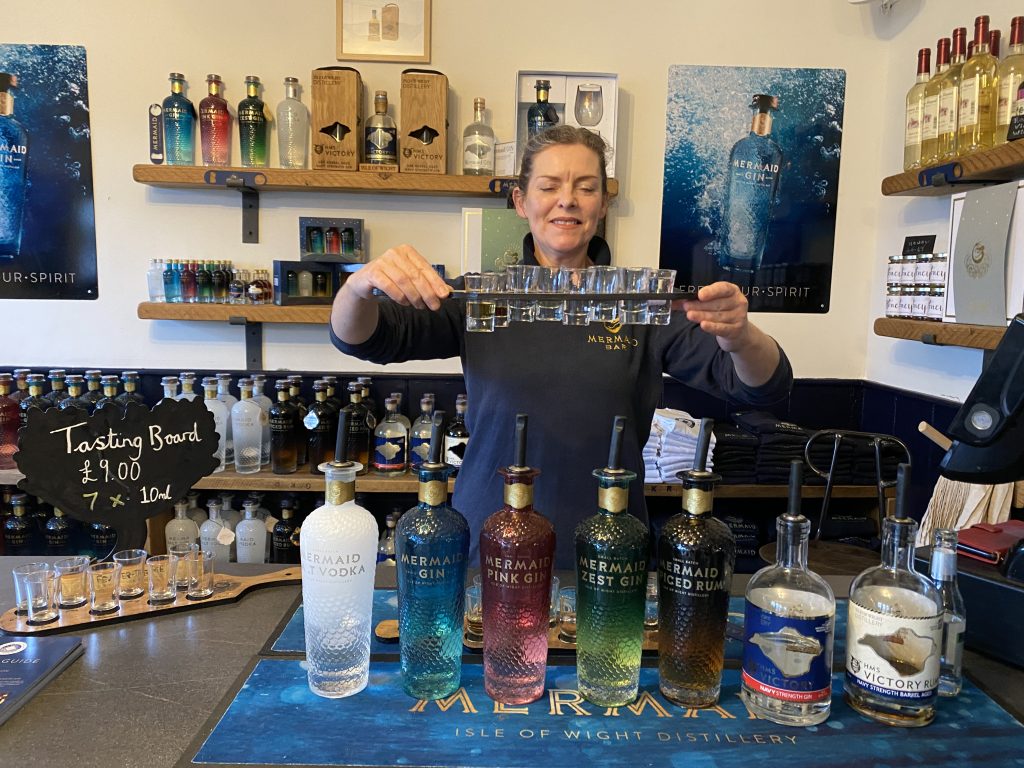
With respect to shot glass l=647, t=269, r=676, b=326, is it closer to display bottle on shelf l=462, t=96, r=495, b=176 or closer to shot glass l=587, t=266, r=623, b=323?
shot glass l=587, t=266, r=623, b=323

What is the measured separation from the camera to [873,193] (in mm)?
2957

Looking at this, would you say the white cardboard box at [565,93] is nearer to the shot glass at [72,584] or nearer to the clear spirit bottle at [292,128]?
the clear spirit bottle at [292,128]

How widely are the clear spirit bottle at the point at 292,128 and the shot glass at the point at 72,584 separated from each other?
190cm

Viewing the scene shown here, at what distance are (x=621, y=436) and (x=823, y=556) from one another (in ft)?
5.29

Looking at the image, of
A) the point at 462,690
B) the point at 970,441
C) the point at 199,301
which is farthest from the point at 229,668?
the point at 199,301

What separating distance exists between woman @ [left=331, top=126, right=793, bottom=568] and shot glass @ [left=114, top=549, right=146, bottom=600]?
531 mm

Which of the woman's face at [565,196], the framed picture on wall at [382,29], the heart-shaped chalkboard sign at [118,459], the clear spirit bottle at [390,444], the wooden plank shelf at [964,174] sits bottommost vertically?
the clear spirit bottle at [390,444]

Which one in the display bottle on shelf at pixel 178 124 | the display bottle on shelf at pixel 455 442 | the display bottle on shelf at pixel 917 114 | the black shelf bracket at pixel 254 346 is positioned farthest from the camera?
the black shelf bracket at pixel 254 346

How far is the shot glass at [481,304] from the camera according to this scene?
112cm

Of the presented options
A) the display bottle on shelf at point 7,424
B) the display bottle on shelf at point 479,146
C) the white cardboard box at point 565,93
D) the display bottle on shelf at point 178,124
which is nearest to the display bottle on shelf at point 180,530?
the display bottle on shelf at point 7,424

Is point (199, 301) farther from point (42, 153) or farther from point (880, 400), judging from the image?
point (880, 400)

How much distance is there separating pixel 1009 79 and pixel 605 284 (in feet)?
5.12

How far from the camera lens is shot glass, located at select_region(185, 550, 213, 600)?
1284mm

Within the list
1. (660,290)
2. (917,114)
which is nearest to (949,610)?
(660,290)
